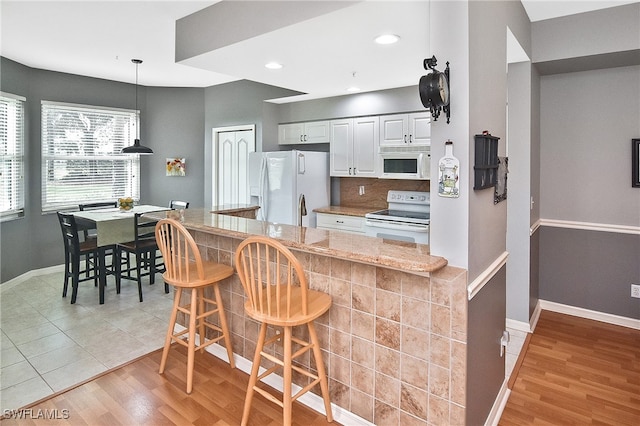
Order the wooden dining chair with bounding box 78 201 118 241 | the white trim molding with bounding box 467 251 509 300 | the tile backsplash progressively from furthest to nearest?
the wooden dining chair with bounding box 78 201 118 241 → the tile backsplash → the white trim molding with bounding box 467 251 509 300

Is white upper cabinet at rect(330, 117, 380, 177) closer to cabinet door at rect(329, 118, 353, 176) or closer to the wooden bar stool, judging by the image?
cabinet door at rect(329, 118, 353, 176)

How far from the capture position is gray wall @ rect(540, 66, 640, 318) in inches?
134

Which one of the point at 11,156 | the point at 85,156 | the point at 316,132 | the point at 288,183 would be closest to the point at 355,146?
Result: the point at 316,132

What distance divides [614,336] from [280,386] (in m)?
2.86

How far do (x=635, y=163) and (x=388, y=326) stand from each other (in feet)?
9.50

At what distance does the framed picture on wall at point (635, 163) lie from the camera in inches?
131

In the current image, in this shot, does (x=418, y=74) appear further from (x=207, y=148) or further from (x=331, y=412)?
(x=207, y=148)

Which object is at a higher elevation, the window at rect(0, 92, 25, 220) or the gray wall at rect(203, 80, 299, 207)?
the gray wall at rect(203, 80, 299, 207)

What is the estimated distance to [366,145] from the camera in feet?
15.4

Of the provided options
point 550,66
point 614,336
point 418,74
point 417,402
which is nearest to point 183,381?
point 417,402

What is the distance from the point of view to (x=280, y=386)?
2.49 metres

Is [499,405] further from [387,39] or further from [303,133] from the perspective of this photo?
[303,133]

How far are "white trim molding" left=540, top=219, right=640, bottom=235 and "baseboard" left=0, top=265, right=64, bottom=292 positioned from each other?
5861 millimetres

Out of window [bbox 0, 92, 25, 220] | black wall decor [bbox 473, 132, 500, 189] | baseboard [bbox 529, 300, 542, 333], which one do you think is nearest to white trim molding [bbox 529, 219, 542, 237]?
baseboard [bbox 529, 300, 542, 333]
